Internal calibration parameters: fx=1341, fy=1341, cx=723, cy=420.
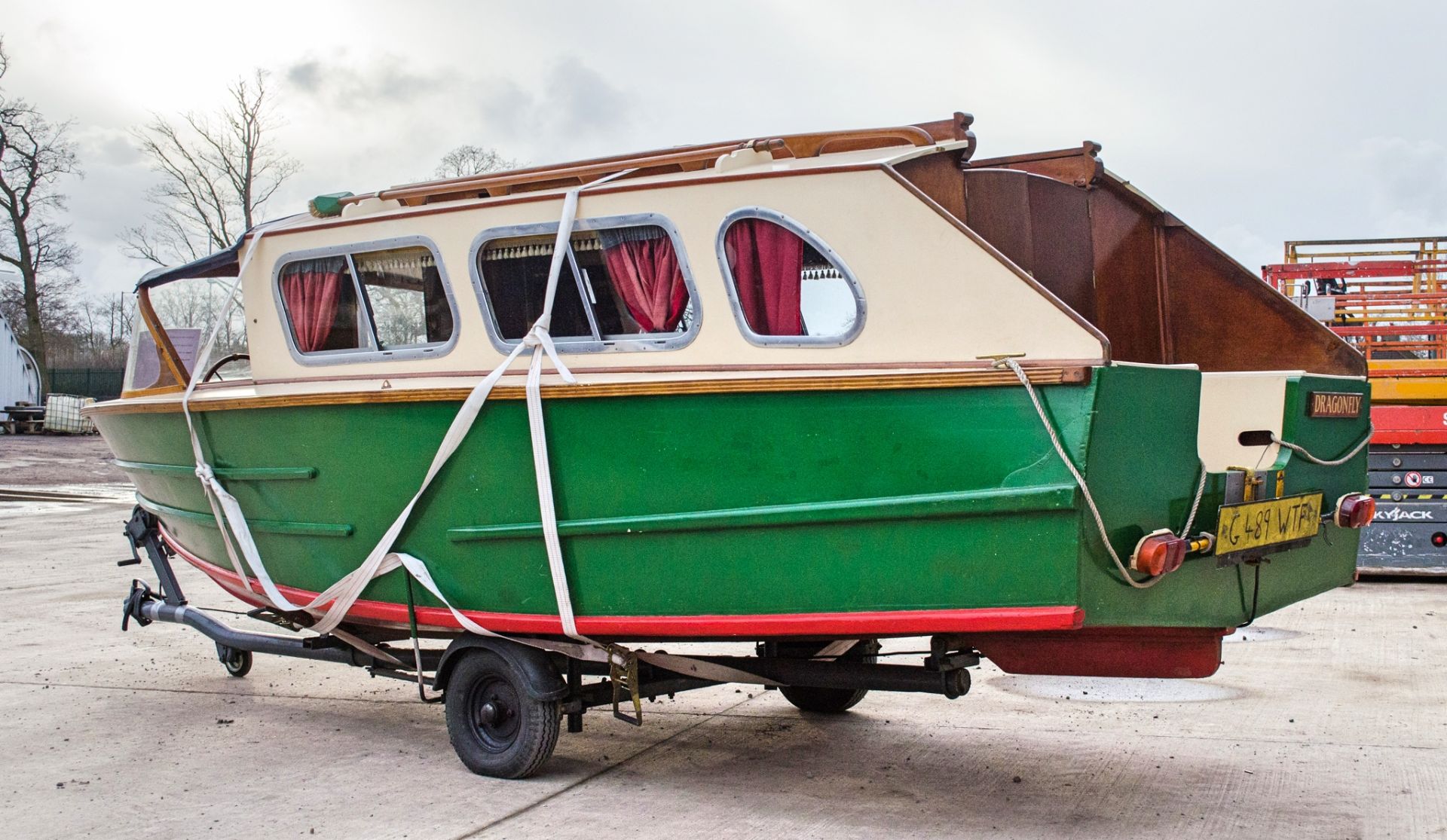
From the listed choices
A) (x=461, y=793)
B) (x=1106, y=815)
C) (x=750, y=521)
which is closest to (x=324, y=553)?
(x=461, y=793)

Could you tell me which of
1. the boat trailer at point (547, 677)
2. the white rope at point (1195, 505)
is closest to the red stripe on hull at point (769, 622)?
the boat trailer at point (547, 677)

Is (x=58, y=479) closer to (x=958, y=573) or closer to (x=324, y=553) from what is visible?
(x=324, y=553)

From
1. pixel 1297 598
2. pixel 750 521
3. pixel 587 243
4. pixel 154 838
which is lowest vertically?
pixel 154 838

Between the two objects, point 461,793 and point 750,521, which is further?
point 461,793

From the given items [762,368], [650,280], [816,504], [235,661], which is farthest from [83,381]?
[816,504]

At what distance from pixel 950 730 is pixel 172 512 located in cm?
419

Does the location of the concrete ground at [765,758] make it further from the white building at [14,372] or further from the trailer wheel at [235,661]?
the white building at [14,372]

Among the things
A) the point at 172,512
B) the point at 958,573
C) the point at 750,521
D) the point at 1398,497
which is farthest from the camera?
the point at 1398,497

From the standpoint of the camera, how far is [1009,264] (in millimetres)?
4312

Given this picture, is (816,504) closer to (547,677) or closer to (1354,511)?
(547,677)

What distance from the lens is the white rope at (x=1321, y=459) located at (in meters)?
5.05

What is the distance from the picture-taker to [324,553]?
5953 mm

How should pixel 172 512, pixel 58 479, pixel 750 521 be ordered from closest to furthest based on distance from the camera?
pixel 750 521
pixel 172 512
pixel 58 479

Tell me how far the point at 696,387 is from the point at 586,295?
2.63 feet
